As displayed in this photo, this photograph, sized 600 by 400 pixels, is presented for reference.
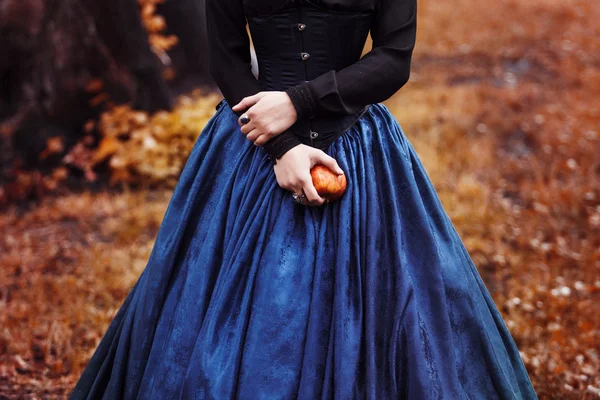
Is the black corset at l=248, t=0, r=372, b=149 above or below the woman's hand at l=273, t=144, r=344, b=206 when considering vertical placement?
above

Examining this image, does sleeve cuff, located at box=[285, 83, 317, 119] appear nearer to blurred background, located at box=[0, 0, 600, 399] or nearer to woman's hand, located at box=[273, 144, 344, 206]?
woman's hand, located at box=[273, 144, 344, 206]

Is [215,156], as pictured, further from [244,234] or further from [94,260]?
[94,260]

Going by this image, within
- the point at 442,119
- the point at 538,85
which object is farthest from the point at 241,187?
the point at 538,85

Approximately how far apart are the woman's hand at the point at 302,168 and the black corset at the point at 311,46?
0.09 metres

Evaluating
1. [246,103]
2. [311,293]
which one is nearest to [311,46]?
[246,103]

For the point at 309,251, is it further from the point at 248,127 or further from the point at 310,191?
the point at 248,127

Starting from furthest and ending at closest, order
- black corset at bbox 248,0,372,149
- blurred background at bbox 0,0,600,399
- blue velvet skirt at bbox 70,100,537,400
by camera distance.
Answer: blurred background at bbox 0,0,600,399 → black corset at bbox 248,0,372,149 → blue velvet skirt at bbox 70,100,537,400

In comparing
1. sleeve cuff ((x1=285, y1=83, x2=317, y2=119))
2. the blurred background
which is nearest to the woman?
sleeve cuff ((x1=285, y1=83, x2=317, y2=119))

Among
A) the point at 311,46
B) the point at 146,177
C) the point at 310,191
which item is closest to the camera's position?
the point at 310,191

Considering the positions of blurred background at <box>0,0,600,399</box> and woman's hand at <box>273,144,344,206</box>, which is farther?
blurred background at <box>0,0,600,399</box>

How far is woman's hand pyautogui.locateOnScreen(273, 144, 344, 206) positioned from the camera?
63.4 inches

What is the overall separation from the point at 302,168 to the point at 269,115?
0.18 m

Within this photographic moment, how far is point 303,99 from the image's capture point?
5.42 feet

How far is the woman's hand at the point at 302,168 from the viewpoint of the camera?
1.61 m
